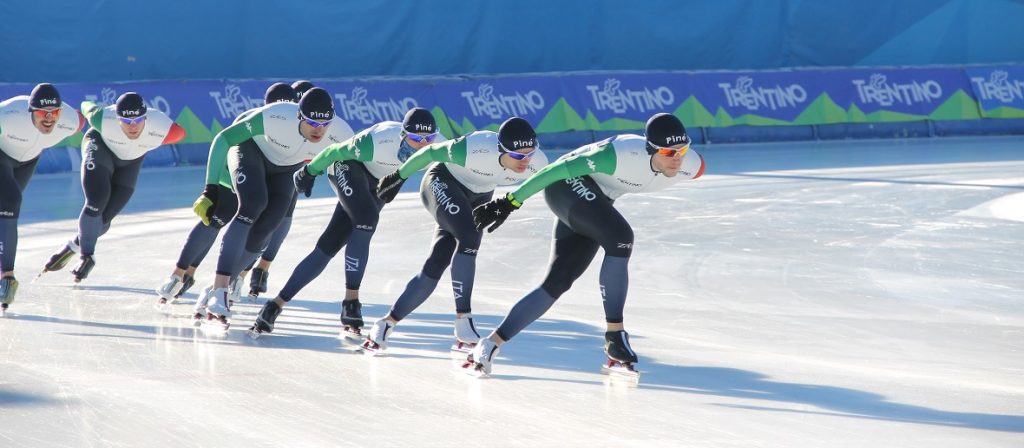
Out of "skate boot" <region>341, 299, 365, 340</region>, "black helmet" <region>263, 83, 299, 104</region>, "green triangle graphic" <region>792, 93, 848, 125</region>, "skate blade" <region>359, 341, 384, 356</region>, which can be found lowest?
"skate blade" <region>359, 341, 384, 356</region>

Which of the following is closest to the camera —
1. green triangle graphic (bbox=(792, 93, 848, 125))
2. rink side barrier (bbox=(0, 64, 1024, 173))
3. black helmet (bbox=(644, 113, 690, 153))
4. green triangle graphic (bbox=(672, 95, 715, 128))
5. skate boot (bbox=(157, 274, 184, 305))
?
black helmet (bbox=(644, 113, 690, 153))

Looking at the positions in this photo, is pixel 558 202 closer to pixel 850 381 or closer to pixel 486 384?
pixel 486 384

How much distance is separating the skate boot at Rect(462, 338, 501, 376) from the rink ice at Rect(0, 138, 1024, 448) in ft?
0.37

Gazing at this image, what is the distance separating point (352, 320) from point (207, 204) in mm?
1011

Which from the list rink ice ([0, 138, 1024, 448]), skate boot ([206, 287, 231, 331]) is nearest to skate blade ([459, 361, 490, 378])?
rink ice ([0, 138, 1024, 448])

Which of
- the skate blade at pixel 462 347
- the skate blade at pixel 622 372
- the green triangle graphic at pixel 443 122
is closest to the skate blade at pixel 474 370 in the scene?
Answer: the skate blade at pixel 462 347

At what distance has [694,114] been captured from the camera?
19.3m

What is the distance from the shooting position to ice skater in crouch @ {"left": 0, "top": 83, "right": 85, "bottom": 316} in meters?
7.29

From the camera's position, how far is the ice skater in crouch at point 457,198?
20.4ft

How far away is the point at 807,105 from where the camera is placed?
774 inches

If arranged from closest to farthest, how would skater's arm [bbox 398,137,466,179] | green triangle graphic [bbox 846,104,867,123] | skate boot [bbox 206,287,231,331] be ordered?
1. skater's arm [bbox 398,137,466,179]
2. skate boot [bbox 206,287,231,331]
3. green triangle graphic [bbox 846,104,867,123]

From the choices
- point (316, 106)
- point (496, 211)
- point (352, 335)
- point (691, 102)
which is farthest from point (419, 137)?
point (691, 102)

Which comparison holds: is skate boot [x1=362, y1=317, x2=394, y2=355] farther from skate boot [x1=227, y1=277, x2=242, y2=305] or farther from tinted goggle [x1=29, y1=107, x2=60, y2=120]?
tinted goggle [x1=29, y1=107, x2=60, y2=120]

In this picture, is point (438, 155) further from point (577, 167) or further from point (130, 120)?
point (130, 120)
